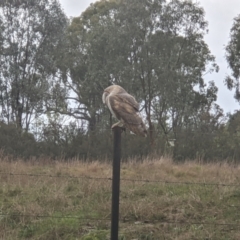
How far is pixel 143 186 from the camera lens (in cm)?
949

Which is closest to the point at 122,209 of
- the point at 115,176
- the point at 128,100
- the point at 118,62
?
the point at 128,100

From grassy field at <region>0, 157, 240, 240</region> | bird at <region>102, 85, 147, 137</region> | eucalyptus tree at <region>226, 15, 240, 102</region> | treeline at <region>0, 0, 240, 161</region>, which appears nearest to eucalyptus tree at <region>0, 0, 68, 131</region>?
treeline at <region>0, 0, 240, 161</region>

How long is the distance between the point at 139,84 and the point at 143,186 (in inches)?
751

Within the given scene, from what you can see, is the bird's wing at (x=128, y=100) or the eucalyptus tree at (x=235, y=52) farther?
the eucalyptus tree at (x=235, y=52)

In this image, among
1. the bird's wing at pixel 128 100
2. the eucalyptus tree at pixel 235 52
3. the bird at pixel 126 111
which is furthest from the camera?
the eucalyptus tree at pixel 235 52

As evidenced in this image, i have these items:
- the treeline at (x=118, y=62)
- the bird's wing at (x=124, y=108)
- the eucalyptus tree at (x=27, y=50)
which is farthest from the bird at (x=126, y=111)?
the eucalyptus tree at (x=27, y=50)

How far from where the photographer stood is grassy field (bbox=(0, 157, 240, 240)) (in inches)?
256

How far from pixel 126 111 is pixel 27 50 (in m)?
25.9

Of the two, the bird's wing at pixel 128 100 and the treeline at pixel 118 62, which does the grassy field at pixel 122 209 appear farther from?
the treeline at pixel 118 62

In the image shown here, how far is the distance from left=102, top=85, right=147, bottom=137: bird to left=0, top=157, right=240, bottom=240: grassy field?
936mm

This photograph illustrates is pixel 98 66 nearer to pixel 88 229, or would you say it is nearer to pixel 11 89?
pixel 11 89

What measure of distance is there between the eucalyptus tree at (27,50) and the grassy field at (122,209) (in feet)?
64.6

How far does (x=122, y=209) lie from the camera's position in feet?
23.8

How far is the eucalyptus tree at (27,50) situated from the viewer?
2955 centimetres
